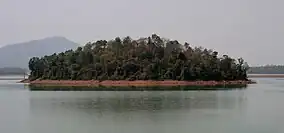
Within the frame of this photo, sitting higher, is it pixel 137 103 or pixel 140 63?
pixel 140 63

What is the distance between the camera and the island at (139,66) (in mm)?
66312

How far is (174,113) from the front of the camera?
2348 cm

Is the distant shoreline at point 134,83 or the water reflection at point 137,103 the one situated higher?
the distant shoreline at point 134,83

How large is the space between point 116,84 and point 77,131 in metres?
48.6

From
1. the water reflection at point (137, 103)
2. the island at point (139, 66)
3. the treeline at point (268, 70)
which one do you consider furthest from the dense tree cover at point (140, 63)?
the treeline at point (268, 70)

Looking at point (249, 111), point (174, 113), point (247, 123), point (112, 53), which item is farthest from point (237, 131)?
point (112, 53)

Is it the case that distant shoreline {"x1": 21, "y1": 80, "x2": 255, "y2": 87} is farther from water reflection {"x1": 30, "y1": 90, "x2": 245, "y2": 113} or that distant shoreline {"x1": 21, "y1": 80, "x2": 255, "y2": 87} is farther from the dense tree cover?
water reflection {"x1": 30, "y1": 90, "x2": 245, "y2": 113}

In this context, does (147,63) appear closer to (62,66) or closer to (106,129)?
(62,66)

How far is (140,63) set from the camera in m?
68.9

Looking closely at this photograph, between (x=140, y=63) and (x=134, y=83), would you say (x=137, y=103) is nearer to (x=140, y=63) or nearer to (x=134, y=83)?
(x=134, y=83)

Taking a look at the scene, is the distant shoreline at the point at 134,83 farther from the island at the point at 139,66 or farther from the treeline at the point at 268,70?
the treeline at the point at 268,70

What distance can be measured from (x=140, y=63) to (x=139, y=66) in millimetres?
658

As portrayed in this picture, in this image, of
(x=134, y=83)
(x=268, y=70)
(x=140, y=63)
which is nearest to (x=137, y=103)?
(x=134, y=83)

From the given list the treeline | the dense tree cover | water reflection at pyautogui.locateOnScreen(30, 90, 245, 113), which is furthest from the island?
the treeline
